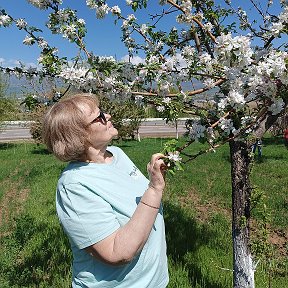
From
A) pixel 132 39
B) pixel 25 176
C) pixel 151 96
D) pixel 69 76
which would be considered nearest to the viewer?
pixel 69 76

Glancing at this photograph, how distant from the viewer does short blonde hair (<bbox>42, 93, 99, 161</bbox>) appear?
72.9 inches

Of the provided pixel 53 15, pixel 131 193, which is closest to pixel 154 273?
pixel 131 193

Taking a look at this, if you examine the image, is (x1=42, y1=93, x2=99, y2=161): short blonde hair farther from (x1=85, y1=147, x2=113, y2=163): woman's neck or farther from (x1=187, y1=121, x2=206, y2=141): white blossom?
(x1=187, y1=121, x2=206, y2=141): white blossom

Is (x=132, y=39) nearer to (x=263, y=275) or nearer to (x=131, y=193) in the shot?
(x=131, y=193)

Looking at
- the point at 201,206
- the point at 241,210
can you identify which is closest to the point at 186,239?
the point at 241,210

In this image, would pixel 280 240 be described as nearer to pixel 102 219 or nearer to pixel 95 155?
pixel 95 155

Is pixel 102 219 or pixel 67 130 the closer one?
pixel 102 219

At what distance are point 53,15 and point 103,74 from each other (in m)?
0.89

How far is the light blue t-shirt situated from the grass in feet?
4.91

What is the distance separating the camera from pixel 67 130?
6.07ft

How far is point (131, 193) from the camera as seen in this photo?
1.88m

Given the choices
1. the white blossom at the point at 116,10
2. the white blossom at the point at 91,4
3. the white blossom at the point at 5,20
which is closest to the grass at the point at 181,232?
the white blossom at the point at 116,10

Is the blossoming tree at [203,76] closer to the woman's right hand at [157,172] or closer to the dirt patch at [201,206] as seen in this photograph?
the woman's right hand at [157,172]

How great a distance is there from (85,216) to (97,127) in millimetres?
483
